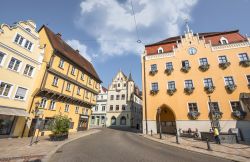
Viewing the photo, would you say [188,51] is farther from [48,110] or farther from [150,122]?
[48,110]

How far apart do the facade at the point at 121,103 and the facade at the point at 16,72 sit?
106ft

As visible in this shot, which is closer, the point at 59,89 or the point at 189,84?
the point at 59,89

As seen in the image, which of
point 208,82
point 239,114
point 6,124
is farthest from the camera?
point 208,82

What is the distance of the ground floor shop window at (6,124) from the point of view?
50.3ft

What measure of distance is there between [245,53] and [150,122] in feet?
68.4

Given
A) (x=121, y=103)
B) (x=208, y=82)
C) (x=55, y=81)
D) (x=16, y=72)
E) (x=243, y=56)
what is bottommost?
(x=16, y=72)

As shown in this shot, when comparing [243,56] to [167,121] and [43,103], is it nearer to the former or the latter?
[167,121]

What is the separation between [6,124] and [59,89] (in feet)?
26.1

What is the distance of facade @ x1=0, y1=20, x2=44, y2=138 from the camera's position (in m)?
15.4

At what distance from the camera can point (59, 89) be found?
22094 mm

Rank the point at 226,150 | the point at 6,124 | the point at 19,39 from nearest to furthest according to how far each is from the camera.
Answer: the point at 226,150 < the point at 6,124 < the point at 19,39

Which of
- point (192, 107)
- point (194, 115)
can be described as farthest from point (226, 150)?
point (192, 107)

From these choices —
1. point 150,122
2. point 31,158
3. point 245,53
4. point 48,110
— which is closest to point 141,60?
point 150,122

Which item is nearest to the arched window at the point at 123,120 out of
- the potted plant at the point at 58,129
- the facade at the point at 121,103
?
the facade at the point at 121,103
